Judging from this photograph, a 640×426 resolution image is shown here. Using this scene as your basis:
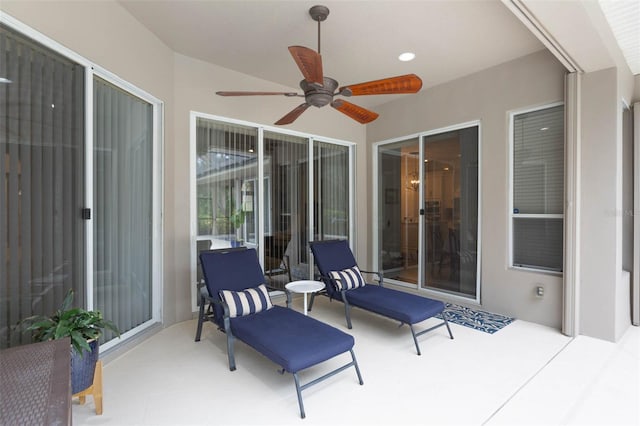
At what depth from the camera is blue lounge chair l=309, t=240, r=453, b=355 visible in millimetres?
3188

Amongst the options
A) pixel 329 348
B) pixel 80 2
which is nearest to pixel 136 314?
pixel 329 348

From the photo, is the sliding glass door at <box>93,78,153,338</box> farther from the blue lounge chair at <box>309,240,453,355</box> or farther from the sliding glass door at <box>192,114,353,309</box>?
the blue lounge chair at <box>309,240,453,355</box>

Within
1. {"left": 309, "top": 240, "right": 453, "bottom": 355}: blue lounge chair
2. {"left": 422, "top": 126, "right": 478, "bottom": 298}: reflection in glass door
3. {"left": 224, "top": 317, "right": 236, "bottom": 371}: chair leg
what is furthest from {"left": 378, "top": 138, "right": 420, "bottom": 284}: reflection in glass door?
{"left": 224, "top": 317, "right": 236, "bottom": 371}: chair leg

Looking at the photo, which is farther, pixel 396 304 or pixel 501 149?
pixel 501 149

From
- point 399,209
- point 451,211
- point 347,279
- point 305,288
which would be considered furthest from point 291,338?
point 399,209

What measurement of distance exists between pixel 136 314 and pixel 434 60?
440 centimetres

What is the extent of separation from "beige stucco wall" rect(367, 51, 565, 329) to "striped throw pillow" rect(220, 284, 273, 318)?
2.88m

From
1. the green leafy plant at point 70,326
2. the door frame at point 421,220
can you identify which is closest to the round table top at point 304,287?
the green leafy plant at point 70,326

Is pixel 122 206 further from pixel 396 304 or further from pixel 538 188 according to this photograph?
pixel 538 188

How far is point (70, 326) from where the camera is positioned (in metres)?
1.99

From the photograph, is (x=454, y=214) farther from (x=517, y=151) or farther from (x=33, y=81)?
(x=33, y=81)

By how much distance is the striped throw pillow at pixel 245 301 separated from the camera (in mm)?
2969

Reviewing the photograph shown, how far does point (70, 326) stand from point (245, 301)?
A: 136 centimetres

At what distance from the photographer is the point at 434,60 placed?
386 centimetres
